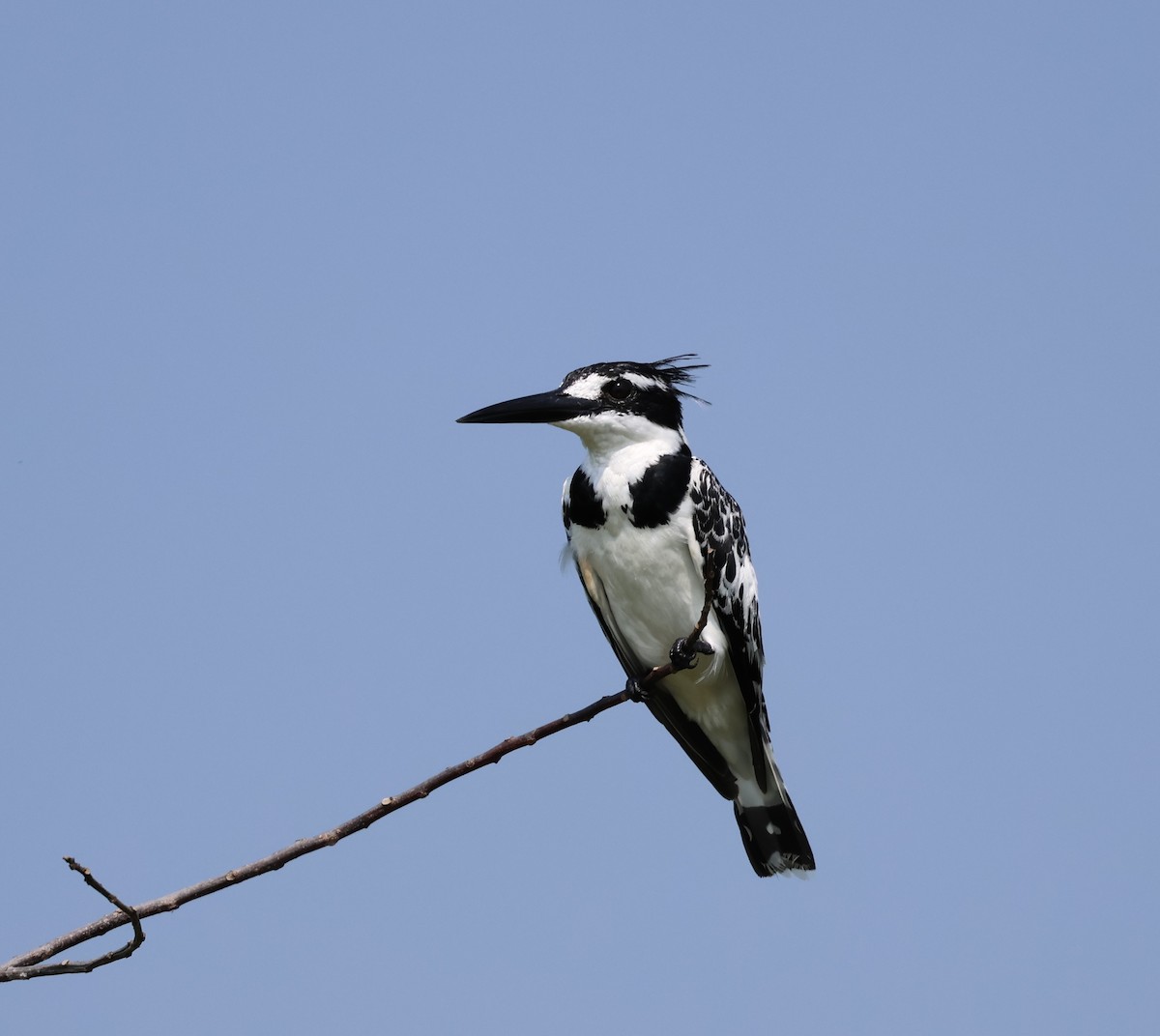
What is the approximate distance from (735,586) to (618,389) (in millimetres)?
960

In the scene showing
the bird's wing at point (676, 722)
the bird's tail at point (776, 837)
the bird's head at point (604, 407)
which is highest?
the bird's head at point (604, 407)

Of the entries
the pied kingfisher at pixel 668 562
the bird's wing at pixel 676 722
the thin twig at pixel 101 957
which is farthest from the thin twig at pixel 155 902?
the bird's wing at pixel 676 722

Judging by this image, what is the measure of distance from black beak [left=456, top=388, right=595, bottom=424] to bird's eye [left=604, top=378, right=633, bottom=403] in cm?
9

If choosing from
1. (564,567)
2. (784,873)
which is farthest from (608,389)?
(784,873)

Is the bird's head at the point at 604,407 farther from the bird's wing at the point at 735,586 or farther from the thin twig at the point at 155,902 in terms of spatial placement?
the thin twig at the point at 155,902

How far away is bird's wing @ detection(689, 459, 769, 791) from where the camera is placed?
220 inches

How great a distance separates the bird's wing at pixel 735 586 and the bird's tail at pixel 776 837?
0.34 ft

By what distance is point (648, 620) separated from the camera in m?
5.86

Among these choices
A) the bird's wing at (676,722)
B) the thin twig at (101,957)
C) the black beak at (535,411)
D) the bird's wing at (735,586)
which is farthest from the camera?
the bird's wing at (676,722)

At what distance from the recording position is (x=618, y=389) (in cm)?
561

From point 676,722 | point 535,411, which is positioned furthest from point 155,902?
point 676,722

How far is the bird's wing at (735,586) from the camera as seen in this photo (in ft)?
18.4

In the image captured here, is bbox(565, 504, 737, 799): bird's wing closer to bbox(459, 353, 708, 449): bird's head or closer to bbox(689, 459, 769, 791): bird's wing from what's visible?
bbox(689, 459, 769, 791): bird's wing

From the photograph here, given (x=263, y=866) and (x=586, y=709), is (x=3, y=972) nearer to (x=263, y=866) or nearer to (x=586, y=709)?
(x=263, y=866)
